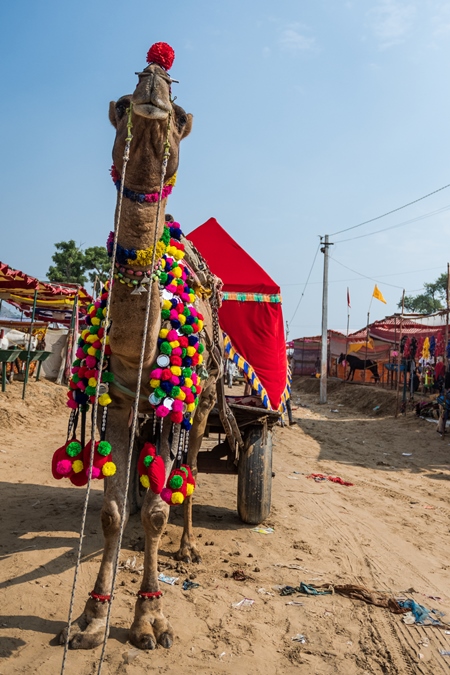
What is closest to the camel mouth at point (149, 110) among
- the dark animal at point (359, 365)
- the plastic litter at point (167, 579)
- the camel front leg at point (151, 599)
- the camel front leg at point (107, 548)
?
the camel front leg at point (107, 548)

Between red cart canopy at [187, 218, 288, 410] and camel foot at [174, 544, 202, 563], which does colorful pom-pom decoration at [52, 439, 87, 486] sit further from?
red cart canopy at [187, 218, 288, 410]

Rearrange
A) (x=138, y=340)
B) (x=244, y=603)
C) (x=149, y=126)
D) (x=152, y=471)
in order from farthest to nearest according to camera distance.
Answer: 1. (x=244, y=603)
2. (x=152, y=471)
3. (x=138, y=340)
4. (x=149, y=126)

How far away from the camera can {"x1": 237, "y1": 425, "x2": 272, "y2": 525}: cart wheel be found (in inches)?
226

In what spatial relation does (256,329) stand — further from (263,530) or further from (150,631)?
(150,631)

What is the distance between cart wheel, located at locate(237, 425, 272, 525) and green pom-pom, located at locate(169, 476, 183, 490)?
222 centimetres

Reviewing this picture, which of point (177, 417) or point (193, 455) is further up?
point (177, 417)

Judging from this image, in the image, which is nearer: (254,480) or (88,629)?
(88,629)

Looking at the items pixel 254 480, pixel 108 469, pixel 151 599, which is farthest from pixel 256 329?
pixel 151 599

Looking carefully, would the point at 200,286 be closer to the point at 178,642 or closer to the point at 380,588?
the point at 178,642

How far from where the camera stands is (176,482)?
3621 mm

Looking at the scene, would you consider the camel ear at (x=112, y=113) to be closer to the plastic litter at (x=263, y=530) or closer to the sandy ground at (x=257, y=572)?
the sandy ground at (x=257, y=572)

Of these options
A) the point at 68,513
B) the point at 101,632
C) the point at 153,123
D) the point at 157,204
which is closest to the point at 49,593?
the point at 101,632

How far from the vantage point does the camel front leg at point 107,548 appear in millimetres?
3361

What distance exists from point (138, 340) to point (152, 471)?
2.81ft
